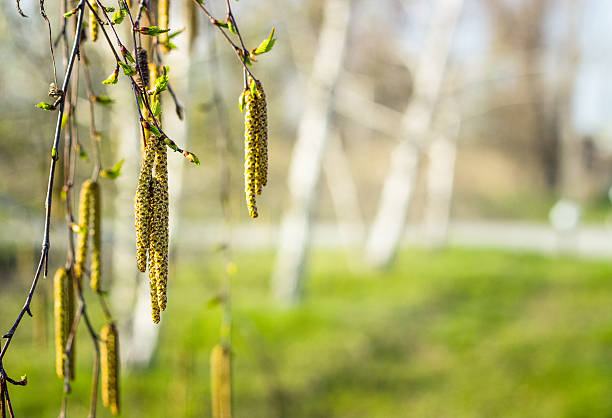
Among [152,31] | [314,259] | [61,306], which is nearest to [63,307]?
[61,306]

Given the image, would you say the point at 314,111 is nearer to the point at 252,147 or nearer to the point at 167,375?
the point at 167,375

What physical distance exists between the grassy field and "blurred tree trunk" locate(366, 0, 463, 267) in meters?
0.80

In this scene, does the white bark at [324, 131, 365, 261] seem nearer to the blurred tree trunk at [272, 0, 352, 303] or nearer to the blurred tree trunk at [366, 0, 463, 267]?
the blurred tree trunk at [366, 0, 463, 267]

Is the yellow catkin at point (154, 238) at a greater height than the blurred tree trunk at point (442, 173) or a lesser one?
lesser

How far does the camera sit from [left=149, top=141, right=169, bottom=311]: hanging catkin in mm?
621

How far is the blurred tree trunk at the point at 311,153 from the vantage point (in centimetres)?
584

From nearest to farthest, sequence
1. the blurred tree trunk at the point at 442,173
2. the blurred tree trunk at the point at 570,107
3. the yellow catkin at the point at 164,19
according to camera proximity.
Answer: the yellow catkin at the point at 164,19
the blurred tree trunk at the point at 442,173
the blurred tree trunk at the point at 570,107

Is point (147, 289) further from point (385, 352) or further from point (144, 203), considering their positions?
point (144, 203)

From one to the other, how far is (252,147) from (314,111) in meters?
5.40

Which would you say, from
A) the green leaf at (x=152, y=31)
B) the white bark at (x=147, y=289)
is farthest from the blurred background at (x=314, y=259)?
the green leaf at (x=152, y=31)

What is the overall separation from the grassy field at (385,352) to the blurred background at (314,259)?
→ 2 centimetres

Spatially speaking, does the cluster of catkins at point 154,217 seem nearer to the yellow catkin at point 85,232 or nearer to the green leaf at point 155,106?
the green leaf at point 155,106

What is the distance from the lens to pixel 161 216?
0.63 metres

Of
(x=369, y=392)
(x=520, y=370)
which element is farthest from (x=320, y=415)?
(x=520, y=370)
